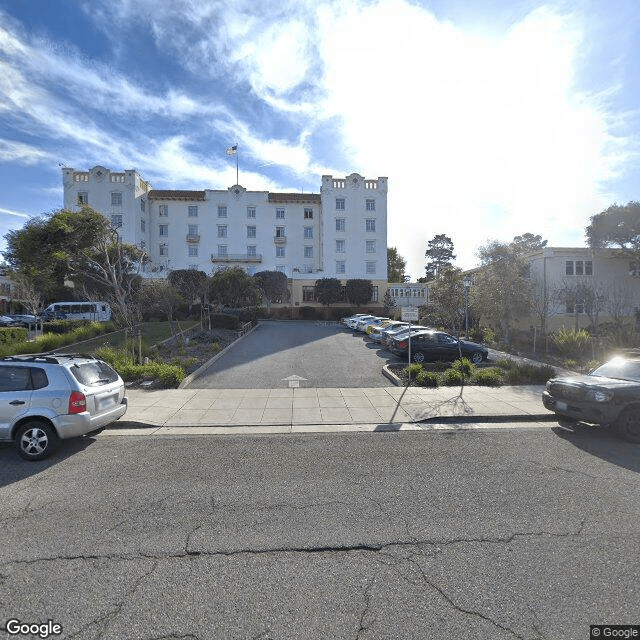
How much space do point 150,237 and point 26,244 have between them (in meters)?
41.5

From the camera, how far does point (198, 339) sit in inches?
786

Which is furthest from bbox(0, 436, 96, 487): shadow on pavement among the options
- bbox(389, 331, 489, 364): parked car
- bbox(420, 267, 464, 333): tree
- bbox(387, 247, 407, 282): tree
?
bbox(387, 247, 407, 282): tree

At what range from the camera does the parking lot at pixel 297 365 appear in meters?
11.6

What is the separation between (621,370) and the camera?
24.0ft

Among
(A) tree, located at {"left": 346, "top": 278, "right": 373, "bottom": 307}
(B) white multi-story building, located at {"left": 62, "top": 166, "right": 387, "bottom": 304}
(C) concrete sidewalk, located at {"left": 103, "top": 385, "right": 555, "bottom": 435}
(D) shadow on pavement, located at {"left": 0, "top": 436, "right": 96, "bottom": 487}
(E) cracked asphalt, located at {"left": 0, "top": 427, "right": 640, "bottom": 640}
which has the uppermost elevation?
(B) white multi-story building, located at {"left": 62, "top": 166, "right": 387, "bottom": 304}

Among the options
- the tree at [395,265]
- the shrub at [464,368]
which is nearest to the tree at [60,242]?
the shrub at [464,368]

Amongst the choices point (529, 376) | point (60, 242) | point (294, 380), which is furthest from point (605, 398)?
point (60, 242)

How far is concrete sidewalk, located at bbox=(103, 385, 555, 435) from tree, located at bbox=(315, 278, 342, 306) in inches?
1379

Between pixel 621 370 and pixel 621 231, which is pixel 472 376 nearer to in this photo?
pixel 621 370

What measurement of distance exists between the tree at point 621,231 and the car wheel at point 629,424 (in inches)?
983

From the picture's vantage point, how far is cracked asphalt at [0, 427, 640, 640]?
2.64m

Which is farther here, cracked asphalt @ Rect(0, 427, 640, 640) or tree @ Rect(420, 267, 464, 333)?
tree @ Rect(420, 267, 464, 333)

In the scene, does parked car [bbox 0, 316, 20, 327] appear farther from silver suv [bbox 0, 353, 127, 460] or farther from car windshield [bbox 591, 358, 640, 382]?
car windshield [bbox 591, 358, 640, 382]

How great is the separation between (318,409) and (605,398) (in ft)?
18.0
